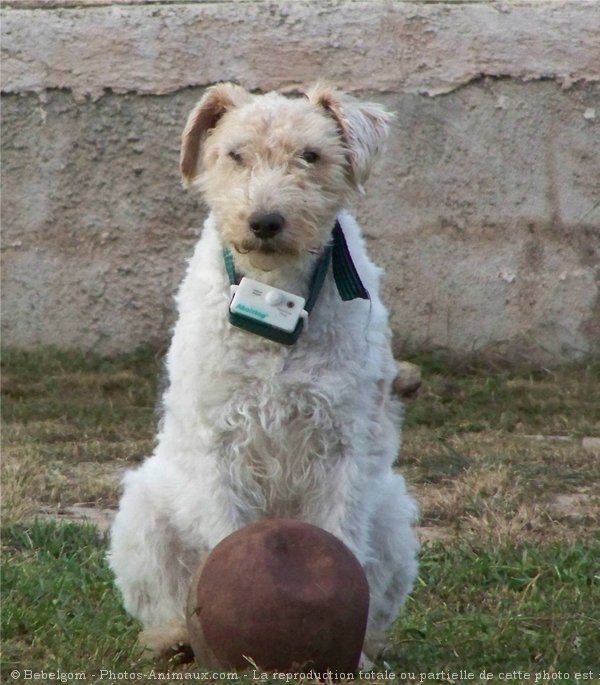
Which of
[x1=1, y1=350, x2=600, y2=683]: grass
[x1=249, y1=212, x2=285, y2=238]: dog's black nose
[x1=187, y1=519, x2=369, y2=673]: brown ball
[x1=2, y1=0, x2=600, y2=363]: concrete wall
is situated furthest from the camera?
[x1=2, y1=0, x2=600, y2=363]: concrete wall

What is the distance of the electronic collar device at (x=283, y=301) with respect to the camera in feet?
14.9

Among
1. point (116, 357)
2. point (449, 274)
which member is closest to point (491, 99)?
point (449, 274)

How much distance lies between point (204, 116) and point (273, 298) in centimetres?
73

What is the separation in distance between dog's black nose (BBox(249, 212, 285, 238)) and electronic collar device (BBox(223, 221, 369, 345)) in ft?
0.71

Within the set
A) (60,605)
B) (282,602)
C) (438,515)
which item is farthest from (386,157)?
(282,602)

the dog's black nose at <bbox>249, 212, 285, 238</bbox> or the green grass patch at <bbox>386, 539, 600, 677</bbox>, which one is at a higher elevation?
the dog's black nose at <bbox>249, 212, 285, 238</bbox>

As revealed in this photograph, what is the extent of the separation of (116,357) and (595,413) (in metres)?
2.93

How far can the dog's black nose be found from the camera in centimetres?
442

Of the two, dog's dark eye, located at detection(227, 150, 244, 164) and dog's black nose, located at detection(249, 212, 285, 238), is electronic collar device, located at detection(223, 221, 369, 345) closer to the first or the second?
dog's black nose, located at detection(249, 212, 285, 238)

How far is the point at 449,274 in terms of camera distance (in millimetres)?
8906

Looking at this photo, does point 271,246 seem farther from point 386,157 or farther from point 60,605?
point 386,157

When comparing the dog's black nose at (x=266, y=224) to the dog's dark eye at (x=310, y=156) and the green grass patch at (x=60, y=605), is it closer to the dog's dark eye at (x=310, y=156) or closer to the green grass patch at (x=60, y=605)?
the dog's dark eye at (x=310, y=156)


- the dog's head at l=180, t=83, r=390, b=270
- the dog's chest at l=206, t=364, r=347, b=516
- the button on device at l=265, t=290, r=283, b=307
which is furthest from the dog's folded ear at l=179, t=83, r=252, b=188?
the dog's chest at l=206, t=364, r=347, b=516

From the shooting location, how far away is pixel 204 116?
487 centimetres
